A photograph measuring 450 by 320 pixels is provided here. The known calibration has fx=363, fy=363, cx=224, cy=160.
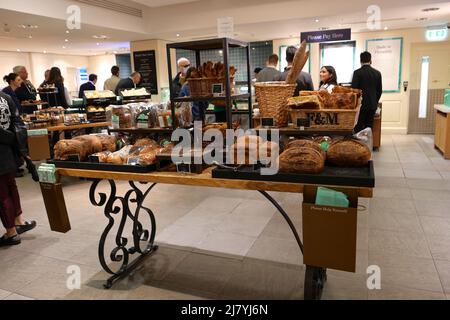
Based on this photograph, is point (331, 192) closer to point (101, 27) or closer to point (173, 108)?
point (173, 108)

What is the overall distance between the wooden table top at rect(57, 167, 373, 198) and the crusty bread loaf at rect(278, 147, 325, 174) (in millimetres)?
79

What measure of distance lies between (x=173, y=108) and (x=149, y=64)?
7.00m

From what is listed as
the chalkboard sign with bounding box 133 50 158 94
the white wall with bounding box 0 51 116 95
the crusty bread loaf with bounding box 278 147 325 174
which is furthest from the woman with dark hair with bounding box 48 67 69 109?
the white wall with bounding box 0 51 116 95

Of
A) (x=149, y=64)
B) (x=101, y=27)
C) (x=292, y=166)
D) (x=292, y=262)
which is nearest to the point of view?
(x=292, y=166)

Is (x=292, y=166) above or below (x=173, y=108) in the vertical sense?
below

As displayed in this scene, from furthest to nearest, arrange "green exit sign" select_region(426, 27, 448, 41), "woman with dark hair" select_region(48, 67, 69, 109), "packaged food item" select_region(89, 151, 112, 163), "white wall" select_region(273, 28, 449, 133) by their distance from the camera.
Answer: "white wall" select_region(273, 28, 449, 133) → "green exit sign" select_region(426, 27, 448, 41) → "woman with dark hair" select_region(48, 67, 69, 109) → "packaged food item" select_region(89, 151, 112, 163)

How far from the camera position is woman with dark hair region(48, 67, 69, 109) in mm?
6023

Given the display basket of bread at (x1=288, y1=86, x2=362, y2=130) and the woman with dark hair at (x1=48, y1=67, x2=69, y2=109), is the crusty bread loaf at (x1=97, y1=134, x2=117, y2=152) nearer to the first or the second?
the display basket of bread at (x1=288, y1=86, x2=362, y2=130)

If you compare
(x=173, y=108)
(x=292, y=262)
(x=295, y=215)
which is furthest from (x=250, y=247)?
(x=173, y=108)

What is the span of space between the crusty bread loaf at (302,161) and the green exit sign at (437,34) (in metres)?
7.87

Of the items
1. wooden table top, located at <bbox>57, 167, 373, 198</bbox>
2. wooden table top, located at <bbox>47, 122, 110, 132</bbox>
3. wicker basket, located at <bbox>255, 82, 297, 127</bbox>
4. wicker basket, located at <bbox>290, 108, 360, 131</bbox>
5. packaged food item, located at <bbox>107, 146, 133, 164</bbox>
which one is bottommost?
wooden table top, located at <bbox>57, 167, 373, 198</bbox>

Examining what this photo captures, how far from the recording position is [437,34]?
792cm

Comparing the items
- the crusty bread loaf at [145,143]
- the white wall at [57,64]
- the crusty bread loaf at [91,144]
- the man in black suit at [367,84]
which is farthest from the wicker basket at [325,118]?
the white wall at [57,64]

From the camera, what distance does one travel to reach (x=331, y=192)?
1609 mm
